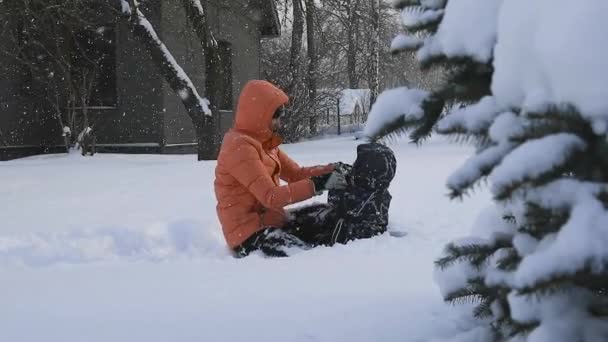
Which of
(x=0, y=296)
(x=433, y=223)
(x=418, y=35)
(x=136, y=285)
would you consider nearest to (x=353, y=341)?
(x=418, y=35)

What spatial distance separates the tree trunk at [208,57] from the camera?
38.2 ft

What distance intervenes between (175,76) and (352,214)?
816 centimetres

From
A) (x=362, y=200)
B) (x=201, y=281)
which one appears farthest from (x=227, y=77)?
(x=201, y=281)

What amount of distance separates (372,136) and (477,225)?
1.48 feet

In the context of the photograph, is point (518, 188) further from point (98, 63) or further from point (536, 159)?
point (98, 63)

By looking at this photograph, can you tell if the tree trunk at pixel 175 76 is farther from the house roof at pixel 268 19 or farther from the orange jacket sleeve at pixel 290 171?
the orange jacket sleeve at pixel 290 171

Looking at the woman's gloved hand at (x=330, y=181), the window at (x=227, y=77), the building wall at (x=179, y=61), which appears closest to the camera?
the woman's gloved hand at (x=330, y=181)

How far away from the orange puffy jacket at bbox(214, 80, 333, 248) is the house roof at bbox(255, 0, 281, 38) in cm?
1460

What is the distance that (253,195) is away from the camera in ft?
13.0

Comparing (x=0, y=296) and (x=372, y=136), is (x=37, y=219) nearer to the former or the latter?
(x=0, y=296)

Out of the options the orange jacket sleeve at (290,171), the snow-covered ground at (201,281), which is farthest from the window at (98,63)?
the orange jacket sleeve at (290,171)

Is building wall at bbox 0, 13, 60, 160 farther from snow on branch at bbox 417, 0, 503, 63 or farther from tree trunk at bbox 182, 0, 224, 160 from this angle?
snow on branch at bbox 417, 0, 503, 63

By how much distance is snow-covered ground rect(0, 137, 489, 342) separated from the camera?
2020 mm

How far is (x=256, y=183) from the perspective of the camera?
3795 mm
